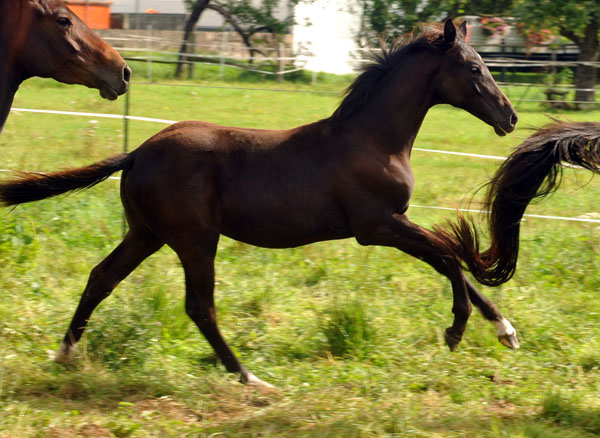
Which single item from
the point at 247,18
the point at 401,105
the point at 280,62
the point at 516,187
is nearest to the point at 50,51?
the point at 401,105

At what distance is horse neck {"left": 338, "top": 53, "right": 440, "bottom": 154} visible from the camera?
4.67 metres

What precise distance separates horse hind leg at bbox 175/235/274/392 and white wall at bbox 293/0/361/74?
59.4 feet

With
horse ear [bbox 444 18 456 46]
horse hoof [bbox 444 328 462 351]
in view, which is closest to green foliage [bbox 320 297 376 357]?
horse hoof [bbox 444 328 462 351]

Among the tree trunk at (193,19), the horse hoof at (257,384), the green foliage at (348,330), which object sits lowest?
the horse hoof at (257,384)

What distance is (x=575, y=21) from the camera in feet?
52.6

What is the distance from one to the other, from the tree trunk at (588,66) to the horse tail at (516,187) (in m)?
13.1

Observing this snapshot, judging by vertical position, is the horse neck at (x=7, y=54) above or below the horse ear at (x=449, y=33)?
below

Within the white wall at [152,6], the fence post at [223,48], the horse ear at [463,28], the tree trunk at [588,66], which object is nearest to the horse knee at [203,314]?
the horse ear at [463,28]

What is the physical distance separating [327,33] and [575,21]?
909 centimetres

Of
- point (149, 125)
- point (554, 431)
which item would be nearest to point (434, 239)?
point (554, 431)

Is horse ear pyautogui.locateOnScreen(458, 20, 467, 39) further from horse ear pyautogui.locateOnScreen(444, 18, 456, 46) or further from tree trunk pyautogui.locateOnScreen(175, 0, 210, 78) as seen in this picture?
tree trunk pyautogui.locateOnScreen(175, 0, 210, 78)

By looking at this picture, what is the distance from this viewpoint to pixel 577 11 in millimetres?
16031

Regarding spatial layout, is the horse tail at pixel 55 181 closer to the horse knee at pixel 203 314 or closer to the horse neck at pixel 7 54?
the horse neck at pixel 7 54

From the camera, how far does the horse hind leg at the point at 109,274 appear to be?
4.67 metres
